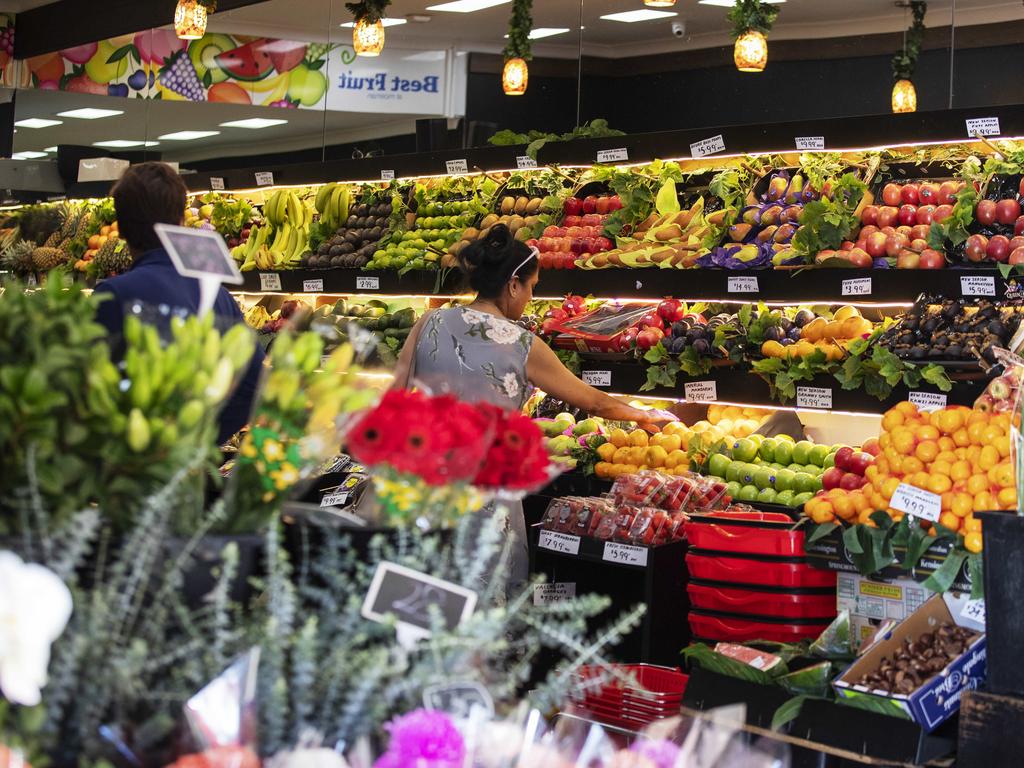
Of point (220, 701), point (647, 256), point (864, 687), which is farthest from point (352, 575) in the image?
point (647, 256)

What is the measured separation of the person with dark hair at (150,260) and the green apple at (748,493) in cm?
225

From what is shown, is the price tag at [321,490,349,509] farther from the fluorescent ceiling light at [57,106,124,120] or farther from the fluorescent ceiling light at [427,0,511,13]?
the fluorescent ceiling light at [57,106,124,120]

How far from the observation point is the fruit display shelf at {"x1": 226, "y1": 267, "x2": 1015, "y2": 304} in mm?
4863

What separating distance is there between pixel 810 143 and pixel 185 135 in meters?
6.07

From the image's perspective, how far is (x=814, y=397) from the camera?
5082mm

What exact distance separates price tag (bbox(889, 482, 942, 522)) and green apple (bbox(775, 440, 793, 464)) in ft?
5.22

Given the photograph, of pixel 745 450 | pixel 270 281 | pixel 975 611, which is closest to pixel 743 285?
pixel 745 450

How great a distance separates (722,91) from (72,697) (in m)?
5.83

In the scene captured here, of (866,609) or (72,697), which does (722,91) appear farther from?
(72,697)

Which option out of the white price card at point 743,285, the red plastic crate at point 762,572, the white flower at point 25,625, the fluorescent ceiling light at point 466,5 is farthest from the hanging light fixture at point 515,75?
the white flower at point 25,625

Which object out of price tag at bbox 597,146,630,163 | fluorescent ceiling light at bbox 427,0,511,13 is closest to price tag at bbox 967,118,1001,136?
price tag at bbox 597,146,630,163

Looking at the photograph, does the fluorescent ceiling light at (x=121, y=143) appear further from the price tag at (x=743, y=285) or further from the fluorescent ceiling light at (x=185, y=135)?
the price tag at (x=743, y=285)

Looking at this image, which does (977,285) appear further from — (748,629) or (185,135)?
(185,135)

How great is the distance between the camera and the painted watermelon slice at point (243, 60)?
10.1 metres
